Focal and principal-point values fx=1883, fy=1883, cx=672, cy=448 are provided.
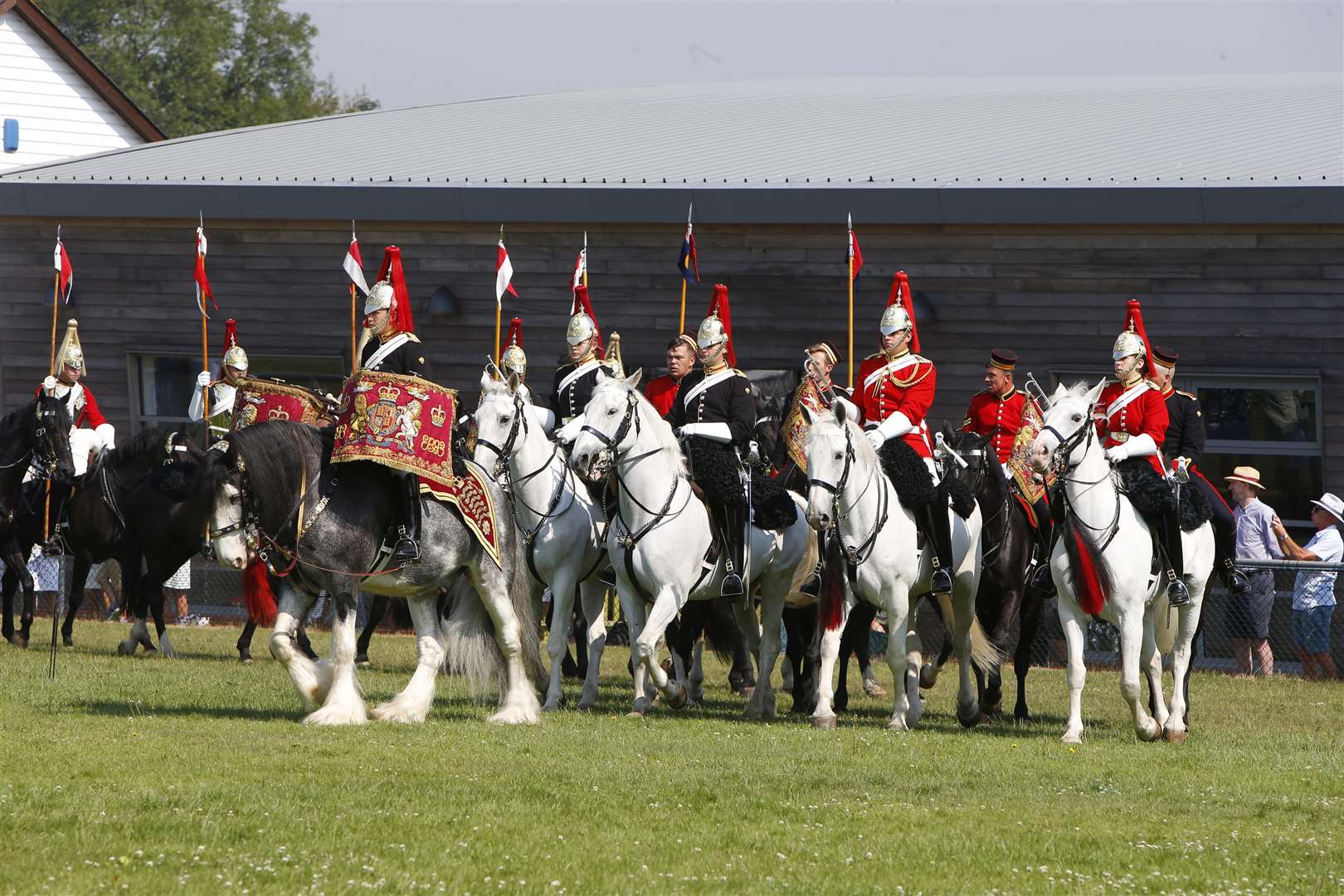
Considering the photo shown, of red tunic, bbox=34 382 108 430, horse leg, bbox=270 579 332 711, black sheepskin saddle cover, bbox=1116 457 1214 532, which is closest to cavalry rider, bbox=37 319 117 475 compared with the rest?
red tunic, bbox=34 382 108 430

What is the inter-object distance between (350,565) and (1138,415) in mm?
5325

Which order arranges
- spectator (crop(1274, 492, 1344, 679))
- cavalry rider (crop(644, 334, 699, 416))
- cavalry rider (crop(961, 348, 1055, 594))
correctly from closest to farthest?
cavalry rider (crop(644, 334, 699, 416)) < cavalry rider (crop(961, 348, 1055, 594)) < spectator (crop(1274, 492, 1344, 679))

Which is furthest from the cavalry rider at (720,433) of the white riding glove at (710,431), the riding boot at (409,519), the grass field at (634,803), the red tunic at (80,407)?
the red tunic at (80,407)

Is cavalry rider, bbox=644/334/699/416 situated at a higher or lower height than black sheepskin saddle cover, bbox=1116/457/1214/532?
higher

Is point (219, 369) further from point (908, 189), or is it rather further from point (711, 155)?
point (908, 189)

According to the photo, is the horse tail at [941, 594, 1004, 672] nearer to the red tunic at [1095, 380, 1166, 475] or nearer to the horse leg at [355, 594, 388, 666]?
the red tunic at [1095, 380, 1166, 475]

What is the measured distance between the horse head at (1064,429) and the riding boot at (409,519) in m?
3.89

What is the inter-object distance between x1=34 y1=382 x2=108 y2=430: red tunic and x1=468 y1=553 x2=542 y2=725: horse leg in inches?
253

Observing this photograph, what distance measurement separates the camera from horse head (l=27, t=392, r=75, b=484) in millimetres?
16812

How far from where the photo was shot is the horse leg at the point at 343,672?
11.8 metres

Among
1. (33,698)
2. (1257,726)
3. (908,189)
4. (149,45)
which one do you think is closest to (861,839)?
(1257,726)

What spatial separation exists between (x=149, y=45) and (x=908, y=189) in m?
53.2

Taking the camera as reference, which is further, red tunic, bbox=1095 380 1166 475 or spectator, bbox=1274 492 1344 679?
spectator, bbox=1274 492 1344 679

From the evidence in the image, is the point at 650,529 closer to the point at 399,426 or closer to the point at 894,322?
the point at 399,426
